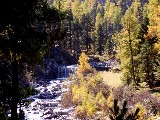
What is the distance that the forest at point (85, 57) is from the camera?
9281mm

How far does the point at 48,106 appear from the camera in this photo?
4553 centimetres

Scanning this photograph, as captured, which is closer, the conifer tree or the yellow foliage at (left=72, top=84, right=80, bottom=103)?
the yellow foliage at (left=72, top=84, right=80, bottom=103)

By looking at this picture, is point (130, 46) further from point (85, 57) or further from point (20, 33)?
point (20, 33)

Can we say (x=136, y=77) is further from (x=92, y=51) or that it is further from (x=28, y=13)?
(x=92, y=51)

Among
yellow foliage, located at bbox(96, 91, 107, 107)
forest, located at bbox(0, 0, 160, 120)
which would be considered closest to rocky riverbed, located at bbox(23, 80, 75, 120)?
forest, located at bbox(0, 0, 160, 120)

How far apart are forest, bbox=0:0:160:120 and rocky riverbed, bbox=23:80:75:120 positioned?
1.28m

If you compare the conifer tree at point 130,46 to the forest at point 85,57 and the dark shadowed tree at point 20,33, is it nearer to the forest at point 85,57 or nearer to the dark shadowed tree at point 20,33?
the forest at point 85,57

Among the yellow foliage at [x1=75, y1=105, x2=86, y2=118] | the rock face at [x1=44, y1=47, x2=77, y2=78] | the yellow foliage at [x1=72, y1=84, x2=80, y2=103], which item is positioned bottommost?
the yellow foliage at [x1=75, y1=105, x2=86, y2=118]

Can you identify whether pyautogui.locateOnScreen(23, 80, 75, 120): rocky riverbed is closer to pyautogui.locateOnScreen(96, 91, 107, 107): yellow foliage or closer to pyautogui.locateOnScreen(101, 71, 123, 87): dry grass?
pyautogui.locateOnScreen(96, 91, 107, 107): yellow foliage

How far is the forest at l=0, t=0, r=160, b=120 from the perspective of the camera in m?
9.28

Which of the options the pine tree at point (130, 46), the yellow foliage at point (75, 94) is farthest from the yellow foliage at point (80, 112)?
the pine tree at point (130, 46)

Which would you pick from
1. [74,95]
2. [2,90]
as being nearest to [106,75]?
[74,95]

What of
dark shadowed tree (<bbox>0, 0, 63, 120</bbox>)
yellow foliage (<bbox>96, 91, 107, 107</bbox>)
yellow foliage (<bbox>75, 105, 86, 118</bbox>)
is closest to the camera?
dark shadowed tree (<bbox>0, 0, 63, 120</bbox>)

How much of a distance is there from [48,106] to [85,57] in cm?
1483
